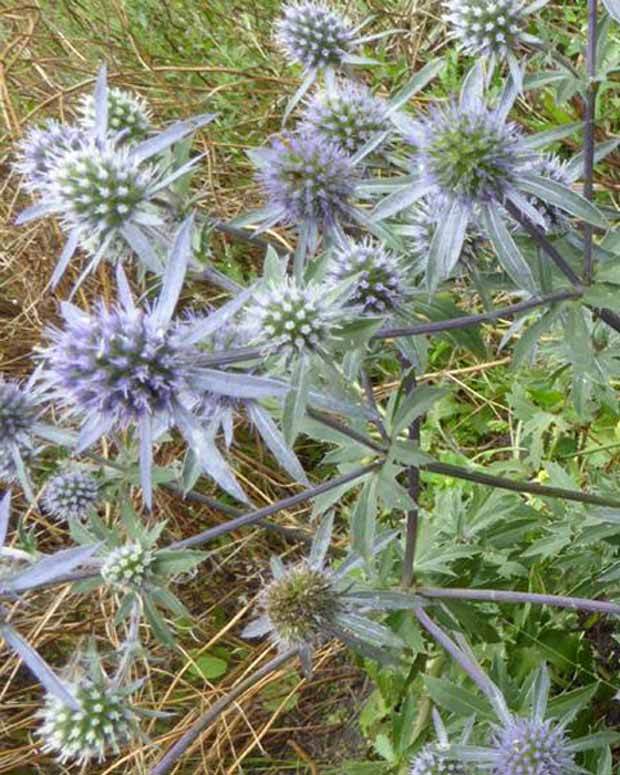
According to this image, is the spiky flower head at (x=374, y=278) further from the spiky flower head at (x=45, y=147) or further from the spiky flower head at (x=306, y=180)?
the spiky flower head at (x=45, y=147)

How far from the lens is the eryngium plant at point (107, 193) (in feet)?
4.97

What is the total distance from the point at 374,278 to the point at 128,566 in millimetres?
676

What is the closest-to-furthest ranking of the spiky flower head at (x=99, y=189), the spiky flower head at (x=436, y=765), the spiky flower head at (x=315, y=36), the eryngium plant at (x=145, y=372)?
the eryngium plant at (x=145, y=372) < the spiky flower head at (x=99, y=189) < the spiky flower head at (x=436, y=765) < the spiky flower head at (x=315, y=36)

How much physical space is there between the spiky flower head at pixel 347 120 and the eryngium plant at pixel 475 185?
0.98ft

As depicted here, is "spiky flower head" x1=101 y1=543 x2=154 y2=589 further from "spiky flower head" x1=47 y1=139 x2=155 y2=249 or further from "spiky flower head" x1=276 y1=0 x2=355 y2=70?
"spiky flower head" x1=276 y1=0 x2=355 y2=70

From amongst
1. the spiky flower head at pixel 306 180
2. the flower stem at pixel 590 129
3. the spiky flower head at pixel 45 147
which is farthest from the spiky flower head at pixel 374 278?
the spiky flower head at pixel 45 147

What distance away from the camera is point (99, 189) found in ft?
5.02

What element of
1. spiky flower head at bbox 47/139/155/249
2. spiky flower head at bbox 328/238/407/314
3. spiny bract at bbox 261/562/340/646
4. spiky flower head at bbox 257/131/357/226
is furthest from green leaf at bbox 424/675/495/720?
spiky flower head at bbox 47/139/155/249

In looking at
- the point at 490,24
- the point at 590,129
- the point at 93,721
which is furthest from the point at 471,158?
the point at 93,721

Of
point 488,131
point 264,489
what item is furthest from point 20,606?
point 488,131

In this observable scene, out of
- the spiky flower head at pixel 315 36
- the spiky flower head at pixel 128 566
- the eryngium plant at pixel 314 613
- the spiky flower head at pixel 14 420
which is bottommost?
the spiky flower head at pixel 128 566

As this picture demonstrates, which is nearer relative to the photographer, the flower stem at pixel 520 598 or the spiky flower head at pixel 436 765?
the flower stem at pixel 520 598

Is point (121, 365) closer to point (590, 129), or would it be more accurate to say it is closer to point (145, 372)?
point (145, 372)

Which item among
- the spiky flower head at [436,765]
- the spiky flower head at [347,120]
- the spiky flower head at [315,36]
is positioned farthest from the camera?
the spiky flower head at [315,36]
